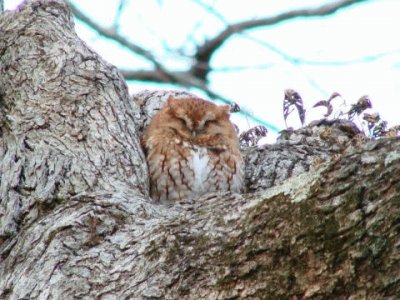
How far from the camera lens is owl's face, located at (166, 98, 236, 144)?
15.8ft

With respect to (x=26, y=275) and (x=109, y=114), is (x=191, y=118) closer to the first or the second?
(x=109, y=114)

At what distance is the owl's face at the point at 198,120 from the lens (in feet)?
15.8

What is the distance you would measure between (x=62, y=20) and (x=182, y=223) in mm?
2223

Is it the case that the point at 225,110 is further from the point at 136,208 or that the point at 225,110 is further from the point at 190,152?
the point at 136,208

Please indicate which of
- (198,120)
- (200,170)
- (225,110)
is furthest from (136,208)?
(225,110)

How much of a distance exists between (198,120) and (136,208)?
171 centimetres

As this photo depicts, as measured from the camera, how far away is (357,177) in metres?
2.37

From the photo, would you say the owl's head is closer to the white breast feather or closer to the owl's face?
the owl's face

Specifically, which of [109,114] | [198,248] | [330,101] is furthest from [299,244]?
[330,101]

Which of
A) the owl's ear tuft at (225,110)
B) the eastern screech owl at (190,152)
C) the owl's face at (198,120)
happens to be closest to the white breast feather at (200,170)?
the eastern screech owl at (190,152)

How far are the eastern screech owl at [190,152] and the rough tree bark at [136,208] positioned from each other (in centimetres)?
15

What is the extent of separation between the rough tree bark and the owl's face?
253 millimetres

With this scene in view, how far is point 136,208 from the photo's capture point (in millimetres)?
3236

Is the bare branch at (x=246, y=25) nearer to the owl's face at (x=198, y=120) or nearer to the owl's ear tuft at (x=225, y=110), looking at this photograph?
the owl's ear tuft at (x=225, y=110)
